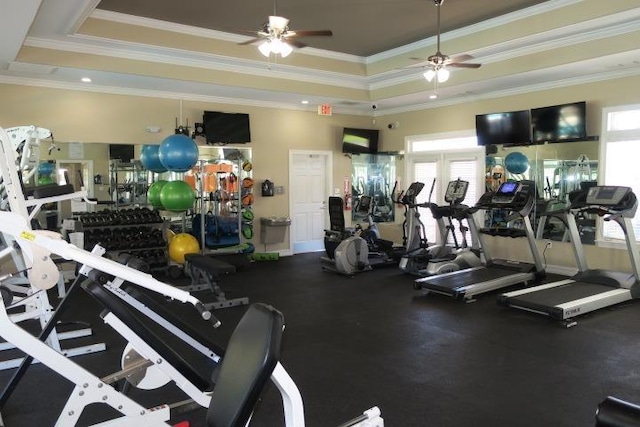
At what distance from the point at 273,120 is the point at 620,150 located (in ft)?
18.8

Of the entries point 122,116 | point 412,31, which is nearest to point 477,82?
point 412,31

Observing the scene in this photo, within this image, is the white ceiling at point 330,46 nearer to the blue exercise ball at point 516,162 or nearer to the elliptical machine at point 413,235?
the blue exercise ball at point 516,162

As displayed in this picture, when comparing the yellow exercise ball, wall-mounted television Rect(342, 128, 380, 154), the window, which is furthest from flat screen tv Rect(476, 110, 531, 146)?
the yellow exercise ball

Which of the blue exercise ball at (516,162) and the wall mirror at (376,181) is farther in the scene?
the wall mirror at (376,181)

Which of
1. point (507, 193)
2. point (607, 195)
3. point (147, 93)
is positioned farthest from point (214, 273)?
point (607, 195)

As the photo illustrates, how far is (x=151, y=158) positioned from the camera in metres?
7.37

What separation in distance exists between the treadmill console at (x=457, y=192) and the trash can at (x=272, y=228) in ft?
10.6

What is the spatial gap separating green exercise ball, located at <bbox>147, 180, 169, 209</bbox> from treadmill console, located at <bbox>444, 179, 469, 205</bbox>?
4364mm

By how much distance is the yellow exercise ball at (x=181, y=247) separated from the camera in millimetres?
7117

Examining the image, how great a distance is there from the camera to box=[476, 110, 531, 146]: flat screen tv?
24.1 ft

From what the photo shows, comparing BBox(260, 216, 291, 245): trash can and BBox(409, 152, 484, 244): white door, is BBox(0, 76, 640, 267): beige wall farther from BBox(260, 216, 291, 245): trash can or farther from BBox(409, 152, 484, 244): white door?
BBox(409, 152, 484, 244): white door

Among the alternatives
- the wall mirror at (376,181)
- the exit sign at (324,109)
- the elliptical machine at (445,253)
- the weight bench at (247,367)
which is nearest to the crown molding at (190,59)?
the exit sign at (324,109)

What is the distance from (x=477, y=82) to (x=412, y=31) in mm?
1263

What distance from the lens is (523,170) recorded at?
24.7ft
